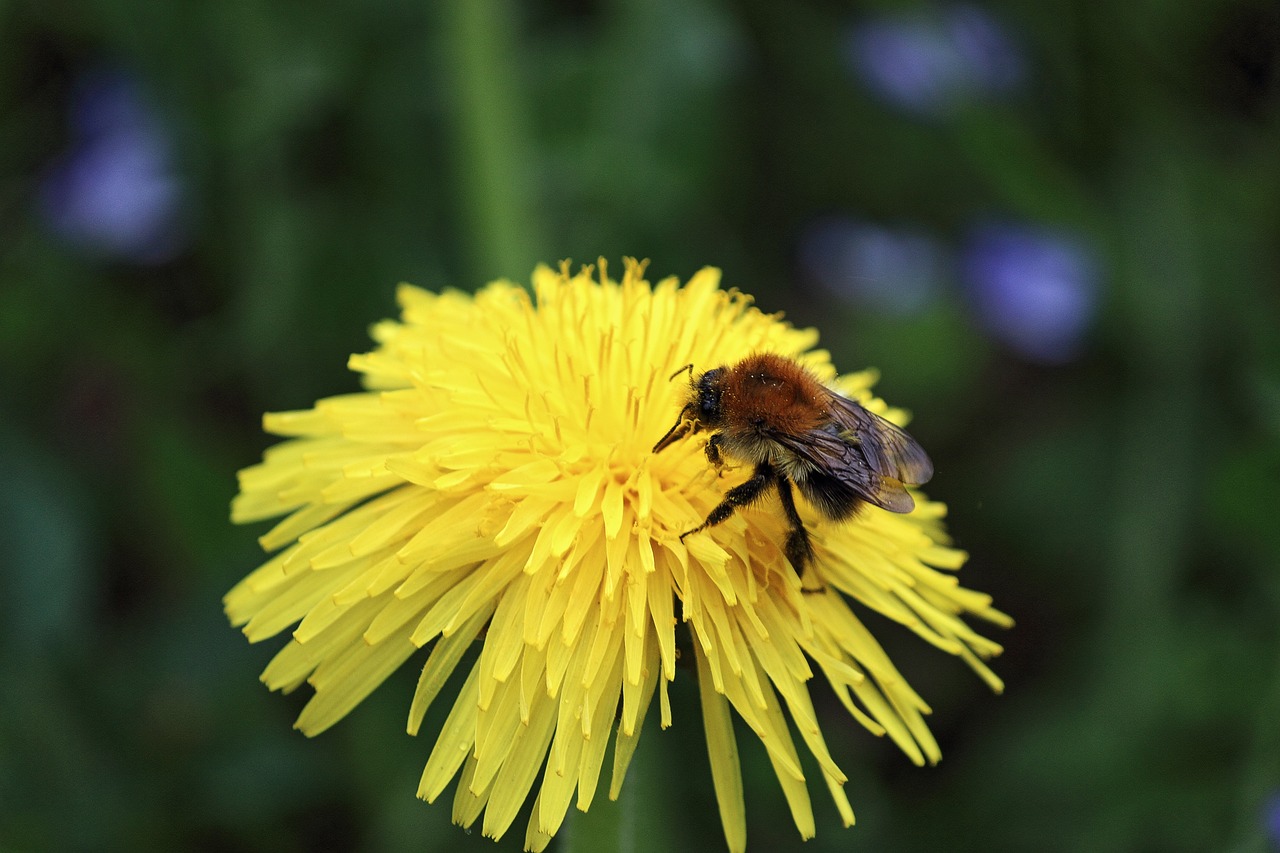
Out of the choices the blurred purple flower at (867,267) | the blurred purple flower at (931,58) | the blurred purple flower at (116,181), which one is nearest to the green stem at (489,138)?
the blurred purple flower at (116,181)

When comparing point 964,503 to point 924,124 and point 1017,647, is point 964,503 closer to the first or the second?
point 1017,647

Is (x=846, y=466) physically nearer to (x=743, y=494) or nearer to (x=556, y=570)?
(x=743, y=494)

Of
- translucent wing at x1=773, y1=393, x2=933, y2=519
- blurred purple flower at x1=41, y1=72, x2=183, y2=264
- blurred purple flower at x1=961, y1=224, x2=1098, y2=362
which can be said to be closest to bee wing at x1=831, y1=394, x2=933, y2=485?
translucent wing at x1=773, y1=393, x2=933, y2=519

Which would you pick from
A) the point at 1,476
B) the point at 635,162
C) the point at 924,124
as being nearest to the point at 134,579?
the point at 1,476

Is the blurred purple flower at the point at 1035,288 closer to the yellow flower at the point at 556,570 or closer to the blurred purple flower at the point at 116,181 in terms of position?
the yellow flower at the point at 556,570

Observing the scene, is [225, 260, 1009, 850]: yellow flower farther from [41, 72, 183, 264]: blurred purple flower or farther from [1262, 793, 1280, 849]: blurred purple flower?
[41, 72, 183, 264]: blurred purple flower
